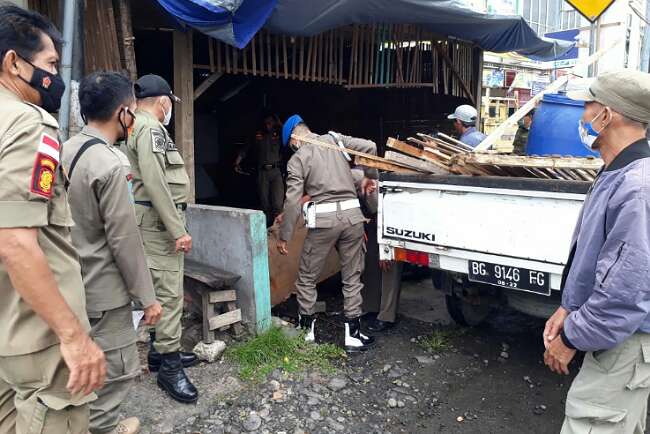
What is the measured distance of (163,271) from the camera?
10.6 feet

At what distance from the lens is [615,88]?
1901mm

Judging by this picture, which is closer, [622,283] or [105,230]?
[622,283]

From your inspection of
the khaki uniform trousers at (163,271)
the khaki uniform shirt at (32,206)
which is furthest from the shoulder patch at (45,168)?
the khaki uniform trousers at (163,271)

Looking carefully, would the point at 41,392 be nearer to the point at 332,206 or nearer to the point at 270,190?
the point at 332,206

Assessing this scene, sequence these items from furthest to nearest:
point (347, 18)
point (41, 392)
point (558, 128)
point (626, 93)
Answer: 1. point (347, 18)
2. point (558, 128)
3. point (626, 93)
4. point (41, 392)

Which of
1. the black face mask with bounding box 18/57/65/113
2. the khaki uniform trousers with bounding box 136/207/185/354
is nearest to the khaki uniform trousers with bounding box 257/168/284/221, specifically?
the khaki uniform trousers with bounding box 136/207/185/354

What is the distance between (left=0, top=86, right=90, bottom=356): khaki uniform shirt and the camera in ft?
5.05

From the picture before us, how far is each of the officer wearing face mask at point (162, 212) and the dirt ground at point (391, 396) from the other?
203mm

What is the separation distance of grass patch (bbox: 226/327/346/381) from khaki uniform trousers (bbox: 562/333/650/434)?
6.77ft

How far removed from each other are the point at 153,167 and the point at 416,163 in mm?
1799

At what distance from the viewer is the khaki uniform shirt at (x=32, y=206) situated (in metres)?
1.54

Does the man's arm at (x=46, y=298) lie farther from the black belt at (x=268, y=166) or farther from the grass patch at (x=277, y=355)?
the black belt at (x=268, y=166)

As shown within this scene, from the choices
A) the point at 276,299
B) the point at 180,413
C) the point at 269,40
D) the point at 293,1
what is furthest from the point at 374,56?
the point at 180,413

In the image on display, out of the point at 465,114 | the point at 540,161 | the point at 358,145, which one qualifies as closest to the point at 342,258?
the point at 358,145
